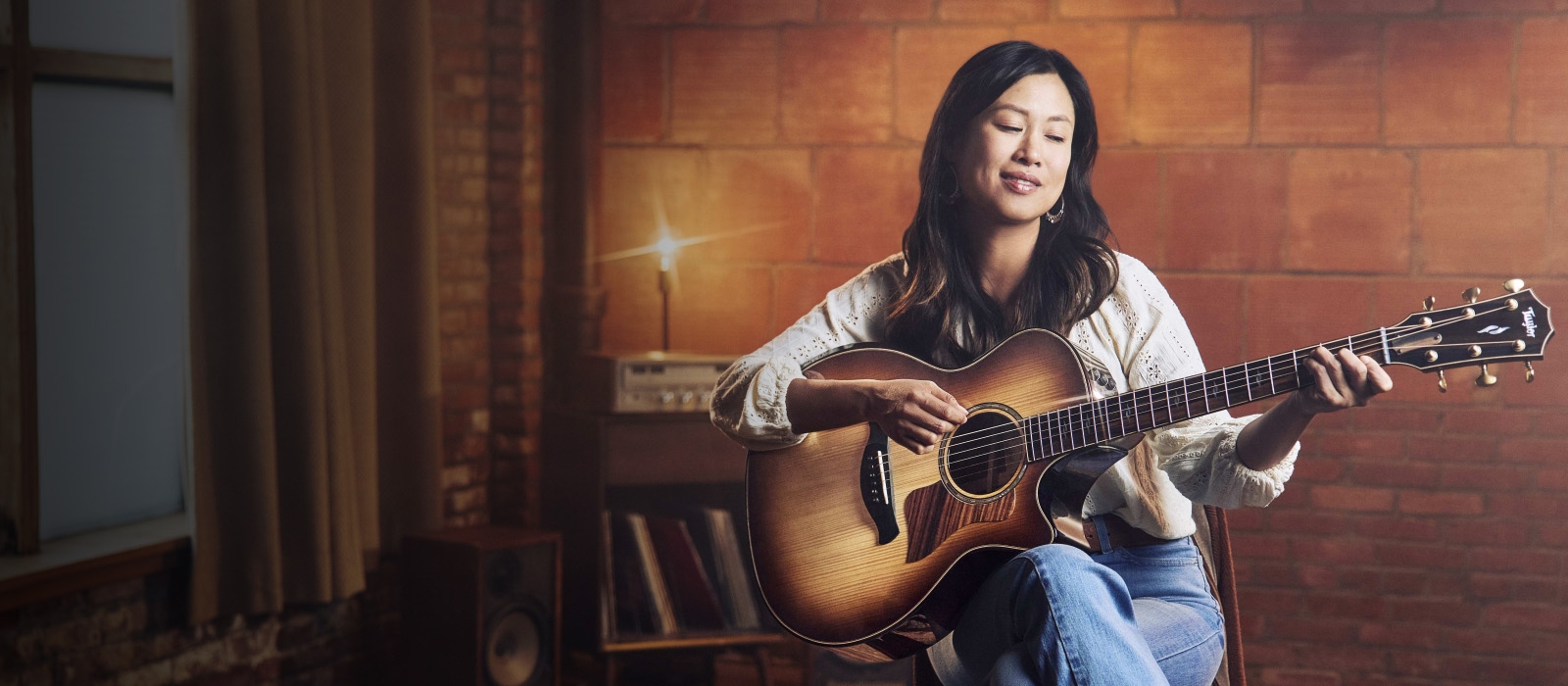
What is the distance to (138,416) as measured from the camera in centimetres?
243

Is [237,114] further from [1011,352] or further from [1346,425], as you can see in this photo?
[1346,425]

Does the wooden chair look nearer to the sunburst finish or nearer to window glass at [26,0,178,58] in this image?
the sunburst finish

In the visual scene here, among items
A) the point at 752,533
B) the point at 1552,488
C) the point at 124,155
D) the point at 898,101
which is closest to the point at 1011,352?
the point at 752,533

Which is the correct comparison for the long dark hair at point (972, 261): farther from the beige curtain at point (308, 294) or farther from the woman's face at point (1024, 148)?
the beige curtain at point (308, 294)

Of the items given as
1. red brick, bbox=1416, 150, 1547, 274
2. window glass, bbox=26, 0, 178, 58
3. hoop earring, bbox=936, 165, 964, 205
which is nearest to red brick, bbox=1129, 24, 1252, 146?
red brick, bbox=1416, 150, 1547, 274

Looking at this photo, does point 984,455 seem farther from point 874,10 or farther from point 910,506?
point 874,10

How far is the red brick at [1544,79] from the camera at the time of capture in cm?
246

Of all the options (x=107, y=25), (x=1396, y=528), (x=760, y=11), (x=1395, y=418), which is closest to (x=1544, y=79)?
(x=1395, y=418)

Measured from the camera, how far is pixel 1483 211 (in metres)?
2.49

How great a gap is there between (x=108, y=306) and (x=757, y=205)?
1.44m

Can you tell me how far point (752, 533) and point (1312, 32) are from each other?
5.65 ft

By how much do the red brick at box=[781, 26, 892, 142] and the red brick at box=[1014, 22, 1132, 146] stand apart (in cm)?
36

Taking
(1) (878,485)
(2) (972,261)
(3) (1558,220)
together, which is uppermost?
(3) (1558,220)

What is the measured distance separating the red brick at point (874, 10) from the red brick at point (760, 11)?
0.04 meters
